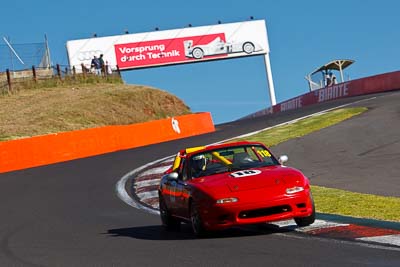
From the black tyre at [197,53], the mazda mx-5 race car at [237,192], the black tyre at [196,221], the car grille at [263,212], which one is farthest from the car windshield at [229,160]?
the black tyre at [197,53]

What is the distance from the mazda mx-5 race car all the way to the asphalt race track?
24 cm

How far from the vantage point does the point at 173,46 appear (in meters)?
72.2

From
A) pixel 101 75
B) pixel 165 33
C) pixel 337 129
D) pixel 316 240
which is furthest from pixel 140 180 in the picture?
pixel 165 33

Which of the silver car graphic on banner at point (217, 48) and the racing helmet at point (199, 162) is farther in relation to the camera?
the silver car graphic on banner at point (217, 48)

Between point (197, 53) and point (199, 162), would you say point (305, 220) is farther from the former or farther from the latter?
point (197, 53)

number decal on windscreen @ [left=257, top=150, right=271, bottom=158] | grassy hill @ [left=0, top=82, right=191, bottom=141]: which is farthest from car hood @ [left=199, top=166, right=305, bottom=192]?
grassy hill @ [left=0, top=82, right=191, bottom=141]

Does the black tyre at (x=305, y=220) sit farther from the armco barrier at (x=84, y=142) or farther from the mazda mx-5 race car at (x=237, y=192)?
the armco barrier at (x=84, y=142)

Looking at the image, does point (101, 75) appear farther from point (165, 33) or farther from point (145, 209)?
point (145, 209)

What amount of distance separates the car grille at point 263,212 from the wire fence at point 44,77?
132 ft

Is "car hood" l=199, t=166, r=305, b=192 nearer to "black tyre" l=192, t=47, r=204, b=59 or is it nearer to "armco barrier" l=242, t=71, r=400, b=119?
"armco barrier" l=242, t=71, r=400, b=119

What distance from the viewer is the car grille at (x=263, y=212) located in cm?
988

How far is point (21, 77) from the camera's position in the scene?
51.3 m

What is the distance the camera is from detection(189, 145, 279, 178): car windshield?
11031mm

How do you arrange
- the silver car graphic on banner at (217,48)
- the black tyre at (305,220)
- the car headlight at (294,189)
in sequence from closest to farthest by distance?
1. the car headlight at (294,189)
2. the black tyre at (305,220)
3. the silver car graphic on banner at (217,48)
